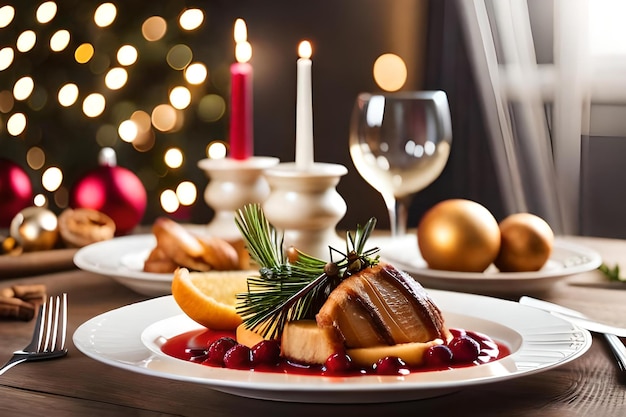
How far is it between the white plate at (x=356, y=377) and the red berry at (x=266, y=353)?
0.05m

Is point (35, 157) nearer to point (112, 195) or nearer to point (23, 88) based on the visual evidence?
point (23, 88)

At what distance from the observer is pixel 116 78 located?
2404mm

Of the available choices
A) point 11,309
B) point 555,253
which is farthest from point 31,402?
point 555,253

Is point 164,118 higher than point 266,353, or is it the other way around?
point 164,118

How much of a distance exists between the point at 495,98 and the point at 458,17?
0.91ft

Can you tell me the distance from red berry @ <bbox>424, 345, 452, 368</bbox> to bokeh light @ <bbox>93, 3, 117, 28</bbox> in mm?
1828

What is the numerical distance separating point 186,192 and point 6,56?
62 centimetres

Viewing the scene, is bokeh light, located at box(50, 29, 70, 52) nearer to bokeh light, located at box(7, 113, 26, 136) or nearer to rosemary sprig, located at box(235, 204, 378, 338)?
bokeh light, located at box(7, 113, 26, 136)

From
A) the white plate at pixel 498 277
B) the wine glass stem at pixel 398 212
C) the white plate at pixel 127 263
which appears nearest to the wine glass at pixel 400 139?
the wine glass stem at pixel 398 212

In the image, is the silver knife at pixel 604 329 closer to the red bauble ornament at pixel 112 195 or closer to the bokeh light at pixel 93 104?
the red bauble ornament at pixel 112 195

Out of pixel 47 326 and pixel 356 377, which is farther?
pixel 47 326

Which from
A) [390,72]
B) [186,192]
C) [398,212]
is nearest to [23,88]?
[186,192]

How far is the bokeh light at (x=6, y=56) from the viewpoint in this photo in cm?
233

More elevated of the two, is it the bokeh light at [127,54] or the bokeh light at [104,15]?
the bokeh light at [104,15]
